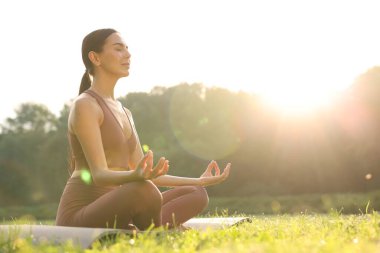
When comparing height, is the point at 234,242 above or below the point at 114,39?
below

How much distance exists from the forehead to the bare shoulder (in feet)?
1.95

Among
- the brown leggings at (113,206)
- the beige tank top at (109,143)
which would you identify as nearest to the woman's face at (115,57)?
the beige tank top at (109,143)

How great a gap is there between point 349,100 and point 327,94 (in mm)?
788

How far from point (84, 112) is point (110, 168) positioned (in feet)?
1.83

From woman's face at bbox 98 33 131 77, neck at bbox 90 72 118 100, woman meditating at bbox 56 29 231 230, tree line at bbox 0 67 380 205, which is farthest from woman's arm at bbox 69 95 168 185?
tree line at bbox 0 67 380 205

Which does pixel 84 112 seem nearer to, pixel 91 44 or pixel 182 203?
pixel 91 44

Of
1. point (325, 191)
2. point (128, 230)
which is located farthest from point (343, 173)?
point (128, 230)

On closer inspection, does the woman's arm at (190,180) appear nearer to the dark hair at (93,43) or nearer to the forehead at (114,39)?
the dark hair at (93,43)

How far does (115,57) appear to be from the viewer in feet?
16.9

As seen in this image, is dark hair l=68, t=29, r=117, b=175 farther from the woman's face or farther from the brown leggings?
the brown leggings

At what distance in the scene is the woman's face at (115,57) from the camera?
514cm

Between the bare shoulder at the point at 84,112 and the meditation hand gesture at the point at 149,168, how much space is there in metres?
0.73

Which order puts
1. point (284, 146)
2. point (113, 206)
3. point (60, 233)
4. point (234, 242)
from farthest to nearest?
point (284, 146) < point (113, 206) < point (60, 233) < point (234, 242)

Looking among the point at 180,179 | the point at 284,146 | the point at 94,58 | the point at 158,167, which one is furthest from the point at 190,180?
the point at 284,146
